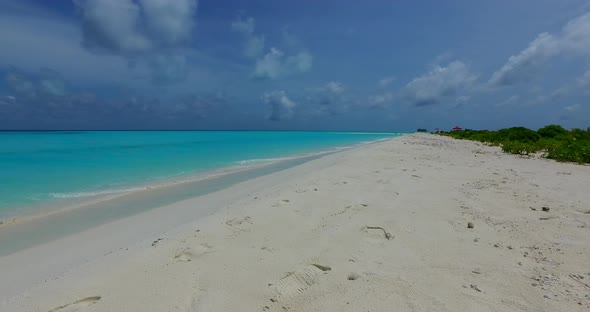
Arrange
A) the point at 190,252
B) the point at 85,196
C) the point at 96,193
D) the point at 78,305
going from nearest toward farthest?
1. the point at 78,305
2. the point at 190,252
3. the point at 85,196
4. the point at 96,193

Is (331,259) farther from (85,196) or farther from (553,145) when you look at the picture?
(553,145)

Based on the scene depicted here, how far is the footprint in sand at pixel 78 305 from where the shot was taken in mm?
2301

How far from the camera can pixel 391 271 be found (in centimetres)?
268

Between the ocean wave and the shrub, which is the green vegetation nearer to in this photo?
the shrub

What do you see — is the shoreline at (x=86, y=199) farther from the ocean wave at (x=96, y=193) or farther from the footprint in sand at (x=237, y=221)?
the footprint in sand at (x=237, y=221)

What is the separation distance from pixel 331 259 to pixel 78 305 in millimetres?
2177

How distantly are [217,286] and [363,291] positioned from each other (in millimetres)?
1222

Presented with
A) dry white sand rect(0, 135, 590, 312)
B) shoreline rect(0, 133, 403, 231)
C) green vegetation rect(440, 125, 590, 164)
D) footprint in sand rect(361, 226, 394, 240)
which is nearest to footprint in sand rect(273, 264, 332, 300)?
dry white sand rect(0, 135, 590, 312)

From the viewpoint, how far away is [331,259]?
297 centimetres

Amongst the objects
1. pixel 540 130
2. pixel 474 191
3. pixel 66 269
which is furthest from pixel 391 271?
pixel 540 130

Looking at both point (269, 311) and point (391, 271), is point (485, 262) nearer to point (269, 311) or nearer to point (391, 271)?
point (391, 271)

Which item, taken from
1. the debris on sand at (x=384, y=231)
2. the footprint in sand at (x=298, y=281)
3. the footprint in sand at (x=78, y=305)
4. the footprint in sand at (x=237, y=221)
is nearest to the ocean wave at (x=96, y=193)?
the footprint in sand at (x=237, y=221)

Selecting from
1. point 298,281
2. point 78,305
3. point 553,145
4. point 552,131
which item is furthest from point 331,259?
point 552,131

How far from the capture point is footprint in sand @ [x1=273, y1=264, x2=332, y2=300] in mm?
2430
